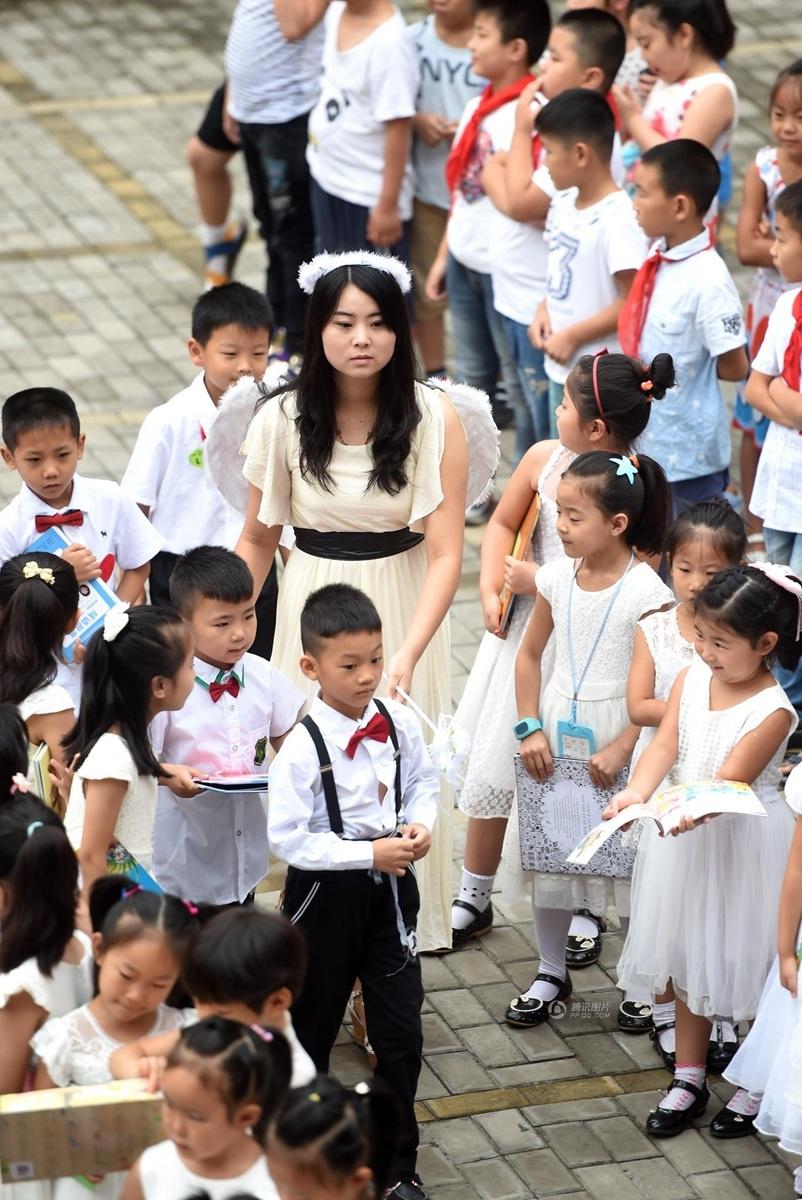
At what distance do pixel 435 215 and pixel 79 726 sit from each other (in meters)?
4.94

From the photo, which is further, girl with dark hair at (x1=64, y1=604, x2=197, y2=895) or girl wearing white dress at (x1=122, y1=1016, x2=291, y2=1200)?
girl with dark hair at (x1=64, y1=604, x2=197, y2=895)

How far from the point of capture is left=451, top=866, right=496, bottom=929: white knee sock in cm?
532

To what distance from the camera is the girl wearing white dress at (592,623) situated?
15.3 ft

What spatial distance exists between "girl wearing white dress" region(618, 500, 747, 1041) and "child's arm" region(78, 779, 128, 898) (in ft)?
4.40

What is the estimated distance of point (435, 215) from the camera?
8555 mm

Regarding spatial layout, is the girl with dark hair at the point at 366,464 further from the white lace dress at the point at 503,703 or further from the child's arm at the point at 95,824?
the child's arm at the point at 95,824

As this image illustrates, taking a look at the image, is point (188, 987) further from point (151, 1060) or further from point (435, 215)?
point (435, 215)

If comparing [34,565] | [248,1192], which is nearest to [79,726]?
[34,565]

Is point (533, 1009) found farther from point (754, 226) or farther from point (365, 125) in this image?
point (365, 125)

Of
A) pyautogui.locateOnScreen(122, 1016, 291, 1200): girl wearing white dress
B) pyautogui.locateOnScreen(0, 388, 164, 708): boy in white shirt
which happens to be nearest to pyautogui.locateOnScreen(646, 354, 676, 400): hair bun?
pyautogui.locateOnScreen(0, 388, 164, 708): boy in white shirt

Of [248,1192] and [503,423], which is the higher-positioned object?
[248,1192]

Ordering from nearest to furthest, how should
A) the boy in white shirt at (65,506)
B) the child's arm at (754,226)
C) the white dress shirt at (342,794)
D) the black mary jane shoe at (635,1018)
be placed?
the white dress shirt at (342,794) → the black mary jane shoe at (635,1018) → the boy in white shirt at (65,506) → the child's arm at (754,226)

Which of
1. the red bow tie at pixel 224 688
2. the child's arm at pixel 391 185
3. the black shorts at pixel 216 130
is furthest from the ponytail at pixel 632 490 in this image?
the black shorts at pixel 216 130

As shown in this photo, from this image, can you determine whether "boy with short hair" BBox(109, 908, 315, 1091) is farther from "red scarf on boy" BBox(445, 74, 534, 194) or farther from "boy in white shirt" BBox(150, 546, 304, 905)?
"red scarf on boy" BBox(445, 74, 534, 194)
